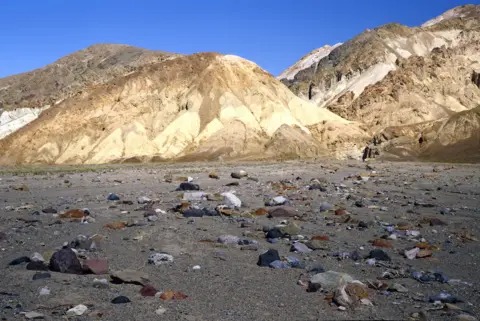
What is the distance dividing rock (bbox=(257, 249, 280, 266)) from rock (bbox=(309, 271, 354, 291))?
1.08 m

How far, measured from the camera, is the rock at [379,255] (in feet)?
25.4

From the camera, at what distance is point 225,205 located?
12734mm

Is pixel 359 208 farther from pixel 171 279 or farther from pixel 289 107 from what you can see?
pixel 289 107

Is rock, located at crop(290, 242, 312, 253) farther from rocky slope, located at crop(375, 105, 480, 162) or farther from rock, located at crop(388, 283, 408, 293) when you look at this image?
rocky slope, located at crop(375, 105, 480, 162)

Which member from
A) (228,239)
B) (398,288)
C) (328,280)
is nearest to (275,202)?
(228,239)

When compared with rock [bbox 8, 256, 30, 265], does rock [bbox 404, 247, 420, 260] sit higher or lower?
lower

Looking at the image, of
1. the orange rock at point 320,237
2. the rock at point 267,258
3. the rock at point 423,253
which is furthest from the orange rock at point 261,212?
the rock at point 423,253

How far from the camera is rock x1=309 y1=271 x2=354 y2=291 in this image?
6.14 meters

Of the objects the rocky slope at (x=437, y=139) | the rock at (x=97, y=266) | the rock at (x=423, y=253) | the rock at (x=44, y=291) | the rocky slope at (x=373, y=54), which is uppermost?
the rocky slope at (x=373, y=54)

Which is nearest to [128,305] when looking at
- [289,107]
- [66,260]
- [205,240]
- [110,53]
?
[66,260]

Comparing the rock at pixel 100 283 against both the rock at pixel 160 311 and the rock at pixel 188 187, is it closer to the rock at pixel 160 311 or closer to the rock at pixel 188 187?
the rock at pixel 160 311

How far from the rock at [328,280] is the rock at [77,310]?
268cm

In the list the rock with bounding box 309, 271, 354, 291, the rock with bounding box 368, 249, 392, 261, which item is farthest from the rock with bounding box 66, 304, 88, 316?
the rock with bounding box 368, 249, 392, 261

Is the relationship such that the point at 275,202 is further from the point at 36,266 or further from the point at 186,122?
the point at 186,122
